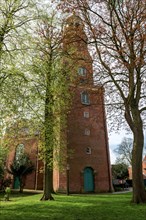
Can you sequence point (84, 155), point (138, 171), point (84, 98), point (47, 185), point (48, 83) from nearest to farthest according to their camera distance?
1. point (138, 171)
2. point (48, 83)
3. point (47, 185)
4. point (84, 155)
5. point (84, 98)

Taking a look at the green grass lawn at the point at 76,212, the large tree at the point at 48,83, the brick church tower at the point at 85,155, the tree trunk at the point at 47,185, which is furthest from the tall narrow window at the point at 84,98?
the green grass lawn at the point at 76,212

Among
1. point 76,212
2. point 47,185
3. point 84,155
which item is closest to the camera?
point 76,212

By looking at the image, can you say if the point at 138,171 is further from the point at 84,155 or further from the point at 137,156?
the point at 84,155

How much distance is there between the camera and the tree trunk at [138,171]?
13047 mm

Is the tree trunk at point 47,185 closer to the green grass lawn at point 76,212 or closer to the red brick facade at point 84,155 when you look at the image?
the green grass lawn at point 76,212

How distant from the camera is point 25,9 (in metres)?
15.7

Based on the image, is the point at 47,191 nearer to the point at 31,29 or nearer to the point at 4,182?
the point at 31,29

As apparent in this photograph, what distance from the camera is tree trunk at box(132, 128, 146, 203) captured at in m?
13.0

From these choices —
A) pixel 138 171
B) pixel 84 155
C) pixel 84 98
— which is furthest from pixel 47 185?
pixel 84 98

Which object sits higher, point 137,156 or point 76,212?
point 137,156

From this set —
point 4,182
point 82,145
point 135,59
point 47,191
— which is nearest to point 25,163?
point 4,182

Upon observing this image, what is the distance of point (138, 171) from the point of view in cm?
1365

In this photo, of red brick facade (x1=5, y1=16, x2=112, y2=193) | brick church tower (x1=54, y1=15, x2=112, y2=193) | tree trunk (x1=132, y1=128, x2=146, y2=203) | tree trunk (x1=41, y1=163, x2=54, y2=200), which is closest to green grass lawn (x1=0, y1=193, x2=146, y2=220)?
tree trunk (x1=132, y1=128, x2=146, y2=203)

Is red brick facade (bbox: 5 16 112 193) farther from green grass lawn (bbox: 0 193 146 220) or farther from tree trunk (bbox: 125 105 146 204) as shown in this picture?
green grass lawn (bbox: 0 193 146 220)
